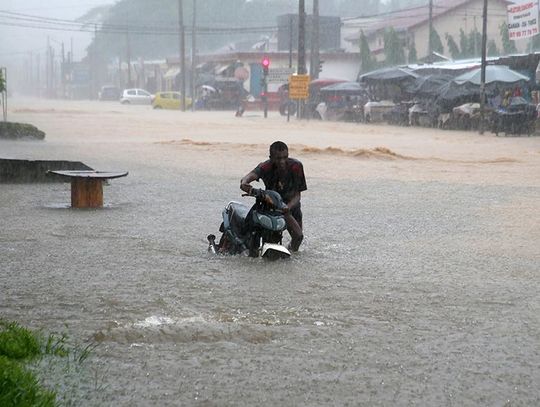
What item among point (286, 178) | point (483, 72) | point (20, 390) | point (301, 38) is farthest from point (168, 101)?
point (20, 390)

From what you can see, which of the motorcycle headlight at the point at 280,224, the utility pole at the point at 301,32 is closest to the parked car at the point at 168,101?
the utility pole at the point at 301,32

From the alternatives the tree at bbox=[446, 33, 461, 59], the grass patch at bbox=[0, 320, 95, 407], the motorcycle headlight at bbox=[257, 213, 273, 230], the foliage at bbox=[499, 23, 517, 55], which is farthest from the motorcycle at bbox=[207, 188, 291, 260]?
the tree at bbox=[446, 33, 461, 59]

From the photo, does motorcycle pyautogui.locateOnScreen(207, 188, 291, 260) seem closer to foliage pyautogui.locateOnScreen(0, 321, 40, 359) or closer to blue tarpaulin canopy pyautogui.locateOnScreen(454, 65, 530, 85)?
foliage pyautogui.locateOnScreen(0, 321, 40, 359)

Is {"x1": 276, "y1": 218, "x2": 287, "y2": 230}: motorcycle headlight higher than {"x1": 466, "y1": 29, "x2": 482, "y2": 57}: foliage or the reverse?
the reverse

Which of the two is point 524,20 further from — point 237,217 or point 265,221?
point 265,221

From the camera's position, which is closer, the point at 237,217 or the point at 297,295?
the point at 297,295

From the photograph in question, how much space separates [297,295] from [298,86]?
3576 cm

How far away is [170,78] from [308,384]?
83533mm

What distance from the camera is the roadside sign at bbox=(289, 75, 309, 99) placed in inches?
1663

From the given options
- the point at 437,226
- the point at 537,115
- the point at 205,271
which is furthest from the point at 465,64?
the point at 205,271

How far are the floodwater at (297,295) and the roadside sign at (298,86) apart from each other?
2714 cm

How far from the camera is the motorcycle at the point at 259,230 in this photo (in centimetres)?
854

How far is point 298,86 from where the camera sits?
4247cm

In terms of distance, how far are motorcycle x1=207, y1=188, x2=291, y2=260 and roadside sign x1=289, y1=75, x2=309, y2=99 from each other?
110 ft
